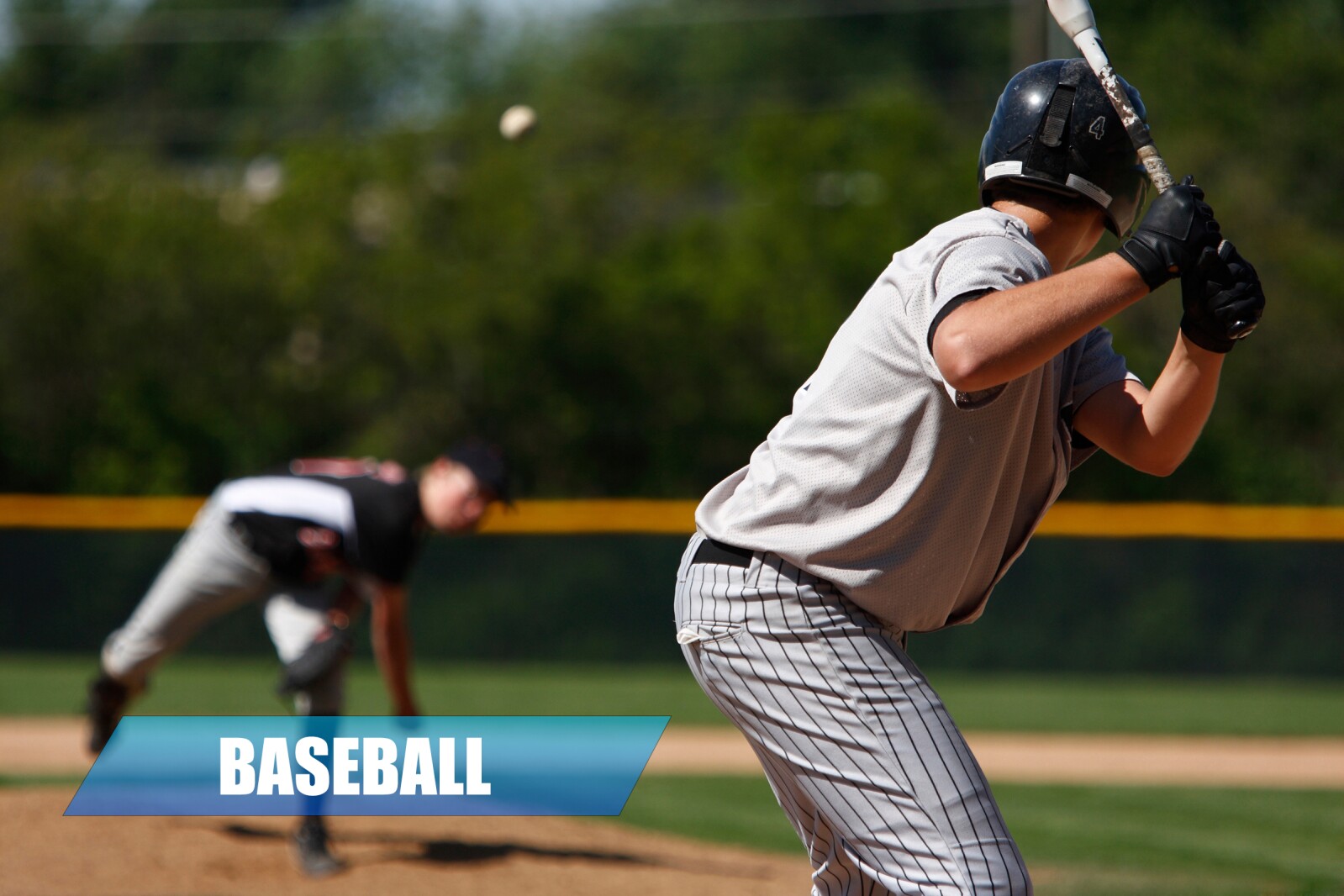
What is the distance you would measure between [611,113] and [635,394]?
6.98 m

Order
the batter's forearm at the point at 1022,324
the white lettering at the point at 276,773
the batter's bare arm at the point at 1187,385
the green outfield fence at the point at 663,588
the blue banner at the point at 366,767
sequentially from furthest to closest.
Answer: the green outfield fence at the point at 663,588, the white lettering at the point at 276,773, the blue banner at the point at 366,767, the batter's bare arm at the point at 1187,385, the batter's forearm at the point at 1022,324

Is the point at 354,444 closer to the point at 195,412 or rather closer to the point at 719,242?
the point at 195,412

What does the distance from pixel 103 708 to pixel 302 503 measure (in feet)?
3.86

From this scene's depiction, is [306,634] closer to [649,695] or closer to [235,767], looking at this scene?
[235,767]

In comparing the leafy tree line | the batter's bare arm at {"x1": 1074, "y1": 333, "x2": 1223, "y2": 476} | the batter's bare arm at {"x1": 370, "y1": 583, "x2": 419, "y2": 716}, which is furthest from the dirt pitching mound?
the leafy tree line

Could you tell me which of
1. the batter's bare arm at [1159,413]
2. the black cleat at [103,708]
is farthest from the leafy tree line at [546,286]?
the batter's bare arm at [1159,413]

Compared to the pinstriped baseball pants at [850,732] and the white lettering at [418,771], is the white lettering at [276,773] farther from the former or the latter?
the pinstriped baseball pants at [850,732]

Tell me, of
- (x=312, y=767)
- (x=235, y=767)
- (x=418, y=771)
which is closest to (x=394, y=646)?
(x=312, y=767)

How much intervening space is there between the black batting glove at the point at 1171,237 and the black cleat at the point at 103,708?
4383 mm

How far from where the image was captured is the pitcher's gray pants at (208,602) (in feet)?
16.4

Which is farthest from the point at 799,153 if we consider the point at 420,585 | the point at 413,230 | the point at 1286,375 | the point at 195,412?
the point at 420,585

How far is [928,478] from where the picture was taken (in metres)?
2.32

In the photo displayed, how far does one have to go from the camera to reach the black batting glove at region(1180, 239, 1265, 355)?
2326mm

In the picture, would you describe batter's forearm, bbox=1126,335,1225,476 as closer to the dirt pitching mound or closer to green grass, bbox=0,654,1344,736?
the dirt pitching mound
